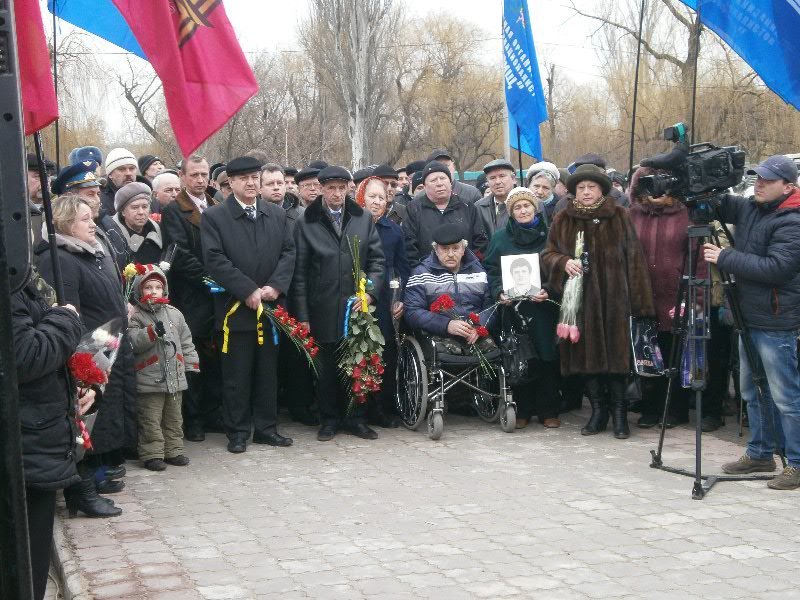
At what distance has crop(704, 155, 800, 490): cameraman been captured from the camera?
6621mm

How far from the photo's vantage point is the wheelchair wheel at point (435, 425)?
27.5 feet

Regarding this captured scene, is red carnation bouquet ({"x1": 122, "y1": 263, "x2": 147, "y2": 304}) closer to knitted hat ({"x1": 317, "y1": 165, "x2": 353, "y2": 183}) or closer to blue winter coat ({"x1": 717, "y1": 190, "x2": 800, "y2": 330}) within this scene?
knitted hat ({"x1": 317, "y1": 165, "x2": 353, "y2": 183})

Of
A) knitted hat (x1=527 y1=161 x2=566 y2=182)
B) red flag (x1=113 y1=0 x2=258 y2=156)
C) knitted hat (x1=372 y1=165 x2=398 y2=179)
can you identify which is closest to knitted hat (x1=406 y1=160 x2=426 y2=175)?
knitted hat (x1=372 y1=165 x2=398 y2=179)

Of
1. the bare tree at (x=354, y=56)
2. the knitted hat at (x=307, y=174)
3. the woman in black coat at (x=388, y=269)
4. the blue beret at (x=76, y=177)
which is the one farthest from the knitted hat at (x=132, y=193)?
the bare tree at (x=354, y=56)

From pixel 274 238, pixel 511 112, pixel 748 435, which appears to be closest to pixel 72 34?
pixel 511 112

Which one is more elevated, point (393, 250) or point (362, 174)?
point (362, 174)

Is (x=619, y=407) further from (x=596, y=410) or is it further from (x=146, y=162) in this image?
(x=146, y=162)

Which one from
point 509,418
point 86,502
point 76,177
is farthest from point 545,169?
point 86,502

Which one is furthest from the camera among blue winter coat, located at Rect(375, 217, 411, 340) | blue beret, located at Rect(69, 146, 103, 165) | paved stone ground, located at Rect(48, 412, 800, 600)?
blue beret, located at Rect(69, 146, 103, 165)

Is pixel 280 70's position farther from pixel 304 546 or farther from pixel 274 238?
pixel 304 546

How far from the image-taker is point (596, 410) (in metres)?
8.67

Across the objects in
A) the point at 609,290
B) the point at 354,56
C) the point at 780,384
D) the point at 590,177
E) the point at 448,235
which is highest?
the point at 354,56

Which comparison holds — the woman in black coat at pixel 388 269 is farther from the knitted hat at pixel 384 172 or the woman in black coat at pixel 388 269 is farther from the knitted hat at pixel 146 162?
the knitted hat at pixel 146 162

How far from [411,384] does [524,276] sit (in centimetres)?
130
